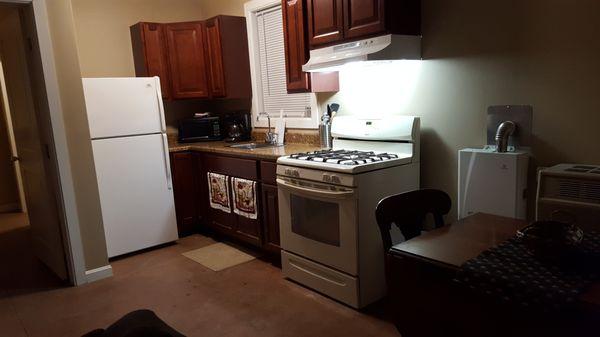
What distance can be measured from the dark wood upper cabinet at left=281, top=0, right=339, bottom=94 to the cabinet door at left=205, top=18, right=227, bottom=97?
43.0 inches

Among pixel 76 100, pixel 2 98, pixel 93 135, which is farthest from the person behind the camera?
pixel 2 98

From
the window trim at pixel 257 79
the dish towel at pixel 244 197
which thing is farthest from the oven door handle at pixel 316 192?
the window trim at pixel 257 79

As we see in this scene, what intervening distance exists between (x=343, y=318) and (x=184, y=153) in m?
2.45

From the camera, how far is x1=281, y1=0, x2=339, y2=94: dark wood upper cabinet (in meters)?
3.34

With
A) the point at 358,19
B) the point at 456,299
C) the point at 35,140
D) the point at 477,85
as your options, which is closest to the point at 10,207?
the point at 35,140

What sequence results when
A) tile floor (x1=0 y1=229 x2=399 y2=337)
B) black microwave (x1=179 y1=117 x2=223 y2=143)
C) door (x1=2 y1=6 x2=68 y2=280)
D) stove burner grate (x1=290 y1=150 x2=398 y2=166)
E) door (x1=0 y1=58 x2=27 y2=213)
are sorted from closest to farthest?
tile floor (x1=0 y1=229 x2=399 y2=337)
stove burner grate (x1=290 y1=150 x2=398 y2=166)
door (x1=2 y1=6 x2=68 y2=280)
black microwave (x1=179 y1=117 x2=223 y2=143)
door (x1=0 y1=58 x2=27 y2=213)

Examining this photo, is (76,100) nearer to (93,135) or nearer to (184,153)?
(93,135)

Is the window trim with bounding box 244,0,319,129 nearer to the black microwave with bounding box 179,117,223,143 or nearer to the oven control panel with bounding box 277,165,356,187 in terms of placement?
the black microwave with bounding box 179,117,223,143

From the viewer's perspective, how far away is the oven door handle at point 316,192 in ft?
8.45

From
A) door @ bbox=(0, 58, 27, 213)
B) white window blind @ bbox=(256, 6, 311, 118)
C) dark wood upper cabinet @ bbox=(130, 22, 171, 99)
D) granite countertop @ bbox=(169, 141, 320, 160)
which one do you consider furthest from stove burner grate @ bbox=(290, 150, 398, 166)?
door @ bbox=(0, 58, 27, 213)

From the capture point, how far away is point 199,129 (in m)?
4.70

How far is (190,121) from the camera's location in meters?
4.66

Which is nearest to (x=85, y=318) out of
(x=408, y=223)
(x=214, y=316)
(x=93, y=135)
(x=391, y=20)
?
(x=214, y=316)

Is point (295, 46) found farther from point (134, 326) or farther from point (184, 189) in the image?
point (134, 326)
